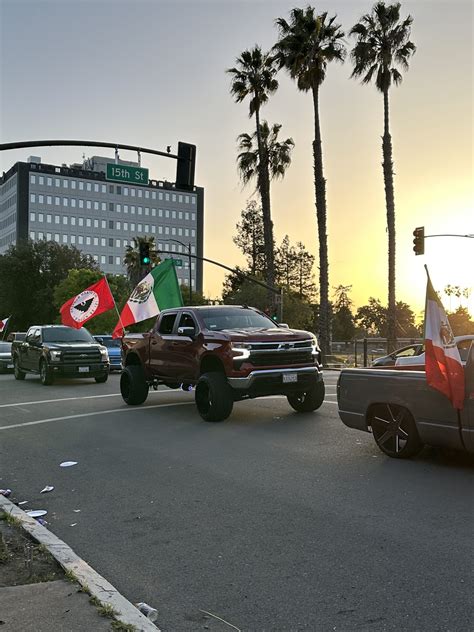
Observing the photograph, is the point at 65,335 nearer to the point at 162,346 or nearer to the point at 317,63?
the point at 162,346

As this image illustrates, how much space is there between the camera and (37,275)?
269ft

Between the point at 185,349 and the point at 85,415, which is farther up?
the point at 185,349

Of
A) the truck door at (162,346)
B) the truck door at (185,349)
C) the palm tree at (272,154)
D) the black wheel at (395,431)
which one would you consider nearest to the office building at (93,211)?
the palm tree at (272,154)

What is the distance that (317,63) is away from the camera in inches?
1363

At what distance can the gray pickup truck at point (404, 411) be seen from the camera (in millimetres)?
6898

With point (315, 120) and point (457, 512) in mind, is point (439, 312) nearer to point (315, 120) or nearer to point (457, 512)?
point (457, 512)

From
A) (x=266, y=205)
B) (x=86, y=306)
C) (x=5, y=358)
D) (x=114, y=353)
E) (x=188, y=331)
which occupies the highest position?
(x=266, y=205)

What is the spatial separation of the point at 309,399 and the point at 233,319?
2.11 meters

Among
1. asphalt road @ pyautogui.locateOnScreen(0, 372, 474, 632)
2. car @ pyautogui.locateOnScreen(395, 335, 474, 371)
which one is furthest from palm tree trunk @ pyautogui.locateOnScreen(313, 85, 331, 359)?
asphalt road @ pyautogui.locateOnScreen(0, 372, 474, 632)

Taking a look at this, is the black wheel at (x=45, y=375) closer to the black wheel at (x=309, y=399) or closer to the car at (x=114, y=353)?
the car at (x=114, y=353)

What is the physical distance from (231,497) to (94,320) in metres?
59.4

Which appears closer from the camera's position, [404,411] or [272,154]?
[404,411]

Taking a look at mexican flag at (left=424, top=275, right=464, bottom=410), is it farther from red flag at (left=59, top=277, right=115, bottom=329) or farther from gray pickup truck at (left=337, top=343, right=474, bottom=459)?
red flag at (left=59, top=277, right=115, bottom=329)

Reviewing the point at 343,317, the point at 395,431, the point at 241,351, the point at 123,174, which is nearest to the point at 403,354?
the point at 123,174
